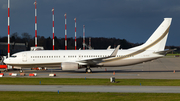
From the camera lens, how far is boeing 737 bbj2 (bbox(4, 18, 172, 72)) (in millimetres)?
38375

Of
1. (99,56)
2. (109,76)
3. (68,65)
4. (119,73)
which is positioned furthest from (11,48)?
(109,76)

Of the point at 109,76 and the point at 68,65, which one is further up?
the point at 68,65

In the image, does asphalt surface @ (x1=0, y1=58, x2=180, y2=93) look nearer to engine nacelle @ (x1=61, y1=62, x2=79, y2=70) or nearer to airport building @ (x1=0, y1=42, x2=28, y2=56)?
engine nacelle @ (x1=61, y1=62, x2=79, y2=70)

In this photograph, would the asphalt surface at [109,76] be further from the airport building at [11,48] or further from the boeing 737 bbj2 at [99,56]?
the airport building at [11,48]

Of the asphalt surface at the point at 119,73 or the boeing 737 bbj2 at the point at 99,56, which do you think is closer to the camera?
the asphalt surface at the point at 119,73

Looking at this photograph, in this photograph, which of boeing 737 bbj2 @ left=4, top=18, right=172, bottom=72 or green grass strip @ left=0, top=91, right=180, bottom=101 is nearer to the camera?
green grass strip @ left=0, top=91, right=180, bottom=101

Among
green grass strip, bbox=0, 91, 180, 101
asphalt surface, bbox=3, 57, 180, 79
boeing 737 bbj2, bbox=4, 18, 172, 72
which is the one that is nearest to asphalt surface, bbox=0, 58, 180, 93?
asphalt surface, bbox=3, 57, 180, 79

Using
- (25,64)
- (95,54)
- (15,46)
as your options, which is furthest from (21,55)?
(15,46)

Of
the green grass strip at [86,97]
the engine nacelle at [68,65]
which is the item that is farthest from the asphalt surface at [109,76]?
the green grass strip at [86,97]

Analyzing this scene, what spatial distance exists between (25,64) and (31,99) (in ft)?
77.8

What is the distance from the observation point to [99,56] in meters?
38.6

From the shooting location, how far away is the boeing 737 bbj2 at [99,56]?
38375 mm

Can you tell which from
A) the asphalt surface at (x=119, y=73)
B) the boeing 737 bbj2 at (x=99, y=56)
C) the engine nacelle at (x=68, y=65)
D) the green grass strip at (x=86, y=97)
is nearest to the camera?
the green grass strip at (x=86, y=97)

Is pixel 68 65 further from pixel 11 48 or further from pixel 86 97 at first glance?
pixel 11 48
